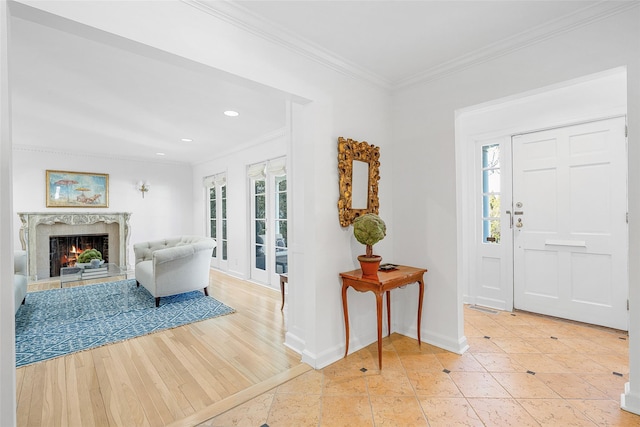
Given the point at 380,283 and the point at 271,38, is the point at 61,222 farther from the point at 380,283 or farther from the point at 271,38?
the point at 380,283

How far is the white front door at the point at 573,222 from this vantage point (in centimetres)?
297

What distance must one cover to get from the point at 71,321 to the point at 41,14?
11.1 ft

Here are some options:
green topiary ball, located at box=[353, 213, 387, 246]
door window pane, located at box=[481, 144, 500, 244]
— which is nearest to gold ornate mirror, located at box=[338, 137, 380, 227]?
green topiary ball, located at box=[353, 213, 387, 246]

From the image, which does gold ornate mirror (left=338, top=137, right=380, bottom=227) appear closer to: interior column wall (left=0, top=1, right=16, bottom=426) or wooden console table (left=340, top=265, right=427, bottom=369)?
wooden console table (left=340, top=265, right=427, bottom=369)

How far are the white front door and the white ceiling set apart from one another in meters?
1.53

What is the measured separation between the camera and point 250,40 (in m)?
2.08

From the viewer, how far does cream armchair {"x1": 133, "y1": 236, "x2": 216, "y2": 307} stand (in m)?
3.99

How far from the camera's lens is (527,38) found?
2250 millimetres

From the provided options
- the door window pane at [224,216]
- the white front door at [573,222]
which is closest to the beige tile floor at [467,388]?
the white front door at [573,222]

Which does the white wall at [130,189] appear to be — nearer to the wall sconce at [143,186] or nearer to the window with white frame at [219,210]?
the wall sconce at [143,186]

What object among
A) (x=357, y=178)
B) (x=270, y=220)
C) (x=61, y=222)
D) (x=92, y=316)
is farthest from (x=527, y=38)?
(x=61, y=222)

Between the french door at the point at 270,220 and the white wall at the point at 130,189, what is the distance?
2697mm

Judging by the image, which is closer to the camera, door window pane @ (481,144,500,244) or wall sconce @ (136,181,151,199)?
door window pane @ (481,144,500,244)

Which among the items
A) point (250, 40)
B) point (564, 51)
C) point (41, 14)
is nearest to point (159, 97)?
point (250, 40)
